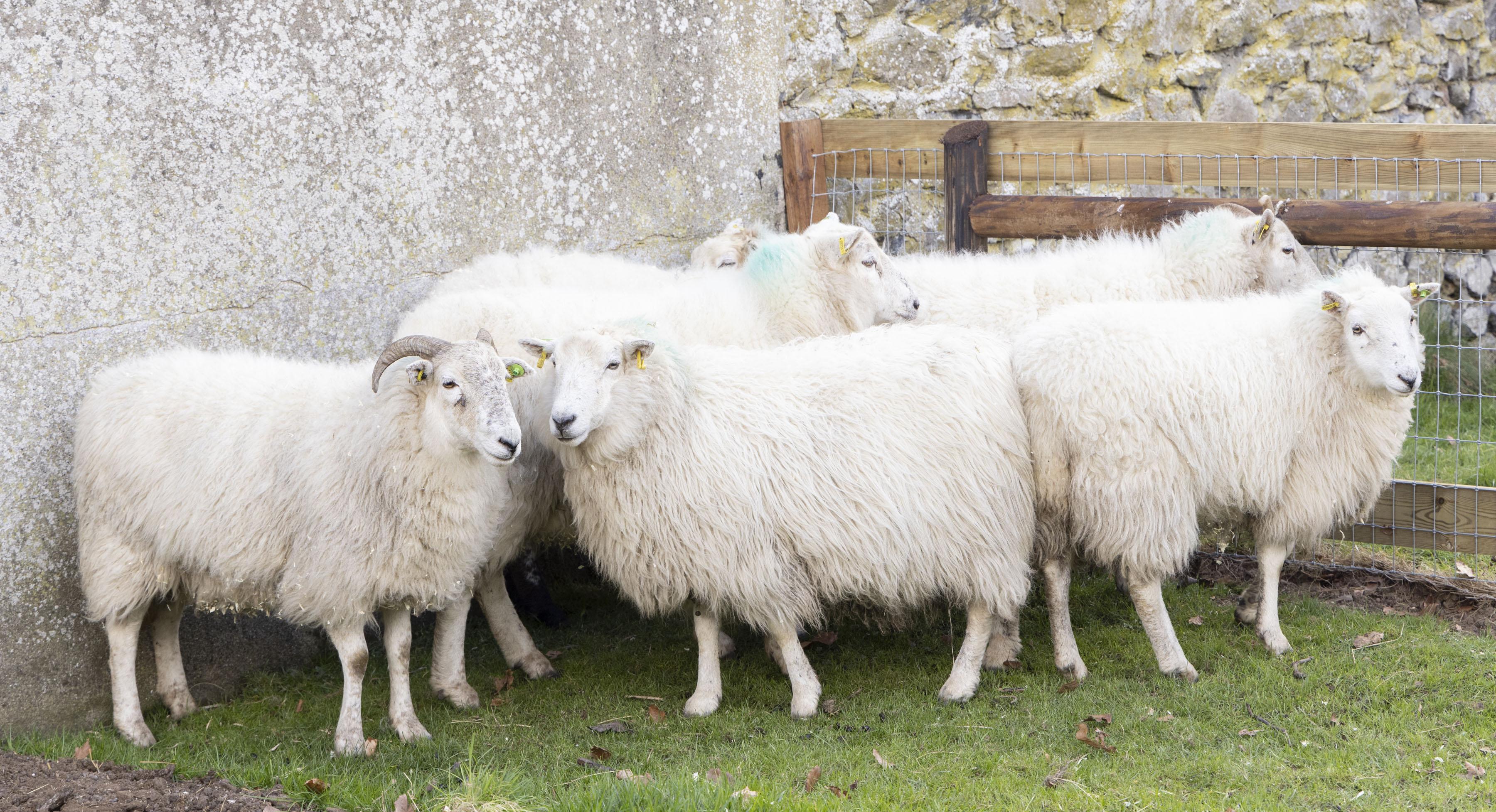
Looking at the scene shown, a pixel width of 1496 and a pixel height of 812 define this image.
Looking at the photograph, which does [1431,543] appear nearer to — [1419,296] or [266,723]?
[1419,296]

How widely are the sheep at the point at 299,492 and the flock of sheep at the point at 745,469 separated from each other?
0.01 m

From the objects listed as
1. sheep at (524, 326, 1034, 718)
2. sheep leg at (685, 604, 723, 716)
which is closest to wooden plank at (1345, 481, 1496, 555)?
sheep at (524, 326, 1034, 718)

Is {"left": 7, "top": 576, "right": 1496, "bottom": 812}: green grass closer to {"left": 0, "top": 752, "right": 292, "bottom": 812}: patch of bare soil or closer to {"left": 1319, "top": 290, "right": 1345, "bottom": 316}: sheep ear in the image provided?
{"left": 0, "top": 752, "right": 292, "bottom": 812}: patch of bare soil

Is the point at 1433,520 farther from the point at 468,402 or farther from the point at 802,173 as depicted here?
the point at 468,402

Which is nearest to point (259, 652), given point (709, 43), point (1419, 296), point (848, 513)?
point (848, 513)

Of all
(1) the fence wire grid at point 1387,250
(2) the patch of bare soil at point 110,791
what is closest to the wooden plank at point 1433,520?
(1) the fence wire grid at point 1387,250

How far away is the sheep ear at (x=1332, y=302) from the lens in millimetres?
5098

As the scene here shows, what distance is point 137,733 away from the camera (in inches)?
199

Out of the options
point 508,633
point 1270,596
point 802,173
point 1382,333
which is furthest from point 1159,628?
point 802,173

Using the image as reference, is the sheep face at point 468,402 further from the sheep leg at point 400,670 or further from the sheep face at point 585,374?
the sheep leg at point 400,670

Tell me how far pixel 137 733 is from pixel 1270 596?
4.66 meters

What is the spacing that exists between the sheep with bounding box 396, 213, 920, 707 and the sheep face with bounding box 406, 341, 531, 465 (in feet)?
1.47

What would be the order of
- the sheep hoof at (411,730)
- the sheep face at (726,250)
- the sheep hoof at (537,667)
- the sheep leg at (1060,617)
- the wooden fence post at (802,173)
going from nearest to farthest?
1. the sheep hoof at (411,730)
2. the sheep leg at (1060,617)
3. the sheep hoof at (537,667)
4. the sheep face at (726,250)
5. the wooden fence post at (802,173)

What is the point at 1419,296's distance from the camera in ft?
17.0
